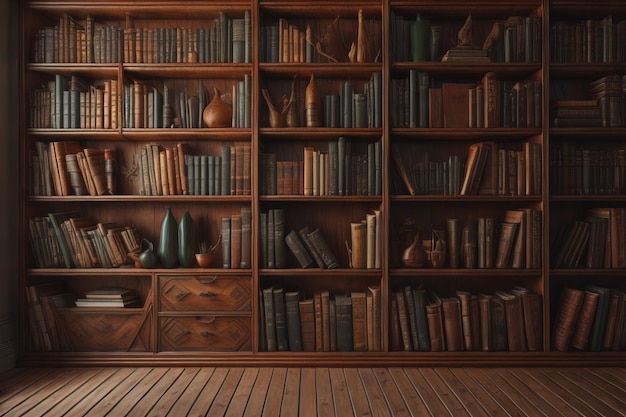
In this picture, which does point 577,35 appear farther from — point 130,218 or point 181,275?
point 130,218

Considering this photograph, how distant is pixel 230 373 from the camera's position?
3.32m

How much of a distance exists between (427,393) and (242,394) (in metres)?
1.03

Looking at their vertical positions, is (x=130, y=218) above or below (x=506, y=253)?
above

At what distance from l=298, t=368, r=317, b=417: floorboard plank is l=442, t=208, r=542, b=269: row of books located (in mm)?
1162

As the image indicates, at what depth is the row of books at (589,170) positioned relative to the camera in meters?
3.49

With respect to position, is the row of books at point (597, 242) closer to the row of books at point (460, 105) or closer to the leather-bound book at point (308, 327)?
the row of books at point (460, 105)

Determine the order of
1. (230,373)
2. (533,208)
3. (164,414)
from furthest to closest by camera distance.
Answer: (533,208) → (230,373) → (164,414)

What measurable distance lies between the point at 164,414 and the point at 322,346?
1.14m

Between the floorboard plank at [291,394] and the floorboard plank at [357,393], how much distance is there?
30 centimetres

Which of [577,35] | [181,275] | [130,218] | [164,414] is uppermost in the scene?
[577,35]

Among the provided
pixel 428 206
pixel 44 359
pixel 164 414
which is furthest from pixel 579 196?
pixel 44 359

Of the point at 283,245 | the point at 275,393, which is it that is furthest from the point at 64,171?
the point at 275,393

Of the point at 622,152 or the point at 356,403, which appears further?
the point at 622,152

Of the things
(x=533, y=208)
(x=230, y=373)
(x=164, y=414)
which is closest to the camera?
(x=164, y=414)
